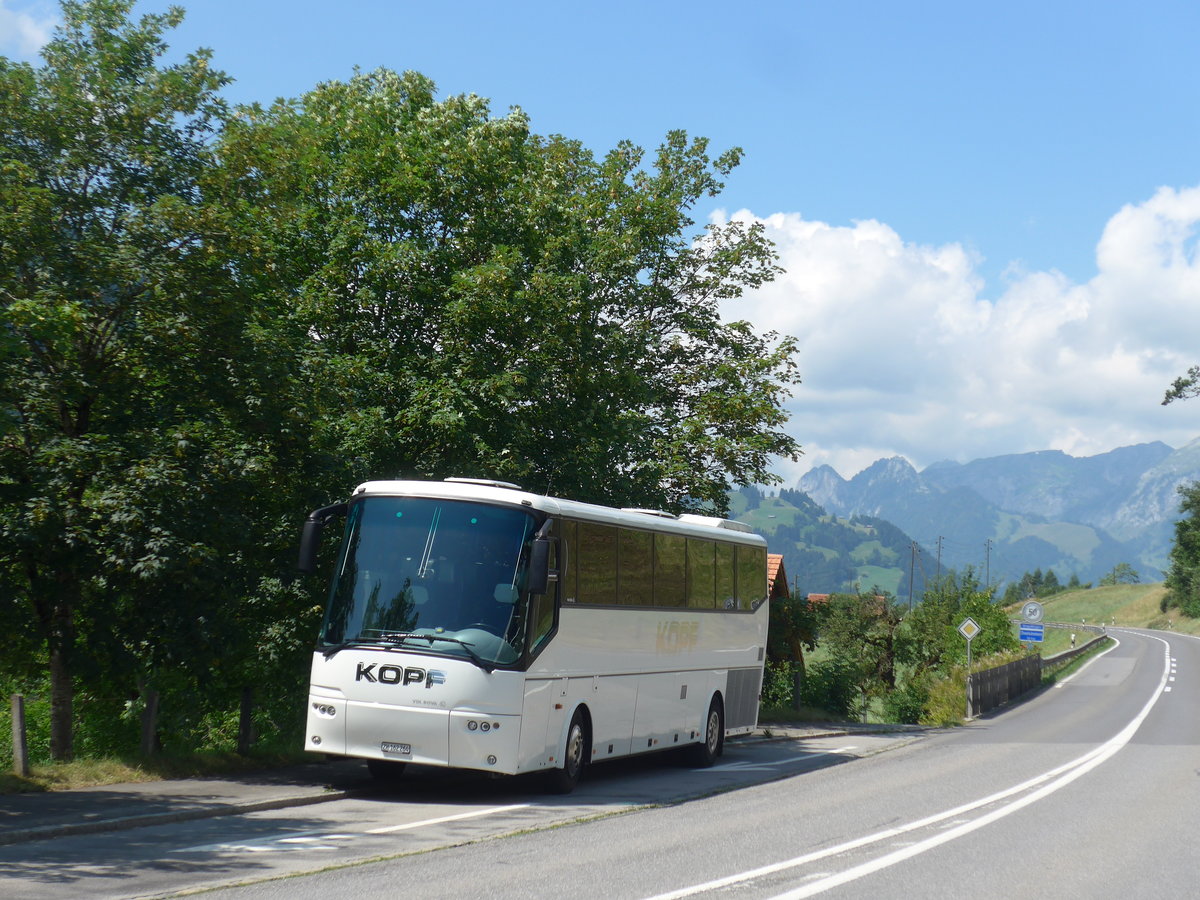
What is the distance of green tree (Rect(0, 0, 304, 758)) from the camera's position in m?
13.8

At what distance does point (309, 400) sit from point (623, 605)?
4728 mm

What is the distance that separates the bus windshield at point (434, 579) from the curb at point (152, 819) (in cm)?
175

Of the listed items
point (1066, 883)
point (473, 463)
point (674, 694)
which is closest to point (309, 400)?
point (473, 463)

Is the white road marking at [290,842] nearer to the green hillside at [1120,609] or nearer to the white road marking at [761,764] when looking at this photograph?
the white road marking at [761,764]

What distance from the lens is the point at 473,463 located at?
2005 cm

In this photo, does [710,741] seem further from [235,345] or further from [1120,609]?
[1120,609]

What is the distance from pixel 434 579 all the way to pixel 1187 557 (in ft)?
460

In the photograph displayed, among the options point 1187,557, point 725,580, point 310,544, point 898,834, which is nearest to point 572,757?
point 310,544

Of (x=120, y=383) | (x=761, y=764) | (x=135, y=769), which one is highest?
(x=120, y=383)

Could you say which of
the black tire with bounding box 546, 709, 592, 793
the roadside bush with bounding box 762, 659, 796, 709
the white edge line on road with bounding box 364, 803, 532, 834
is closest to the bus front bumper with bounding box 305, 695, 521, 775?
the white edge line on road with bounding box 364, 803, 532, 834

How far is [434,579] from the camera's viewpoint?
14039 millimetres

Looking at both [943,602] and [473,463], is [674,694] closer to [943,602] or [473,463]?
[473,463]

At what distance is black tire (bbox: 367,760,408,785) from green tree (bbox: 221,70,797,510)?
443 cm

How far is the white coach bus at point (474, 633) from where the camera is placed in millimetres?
13508
